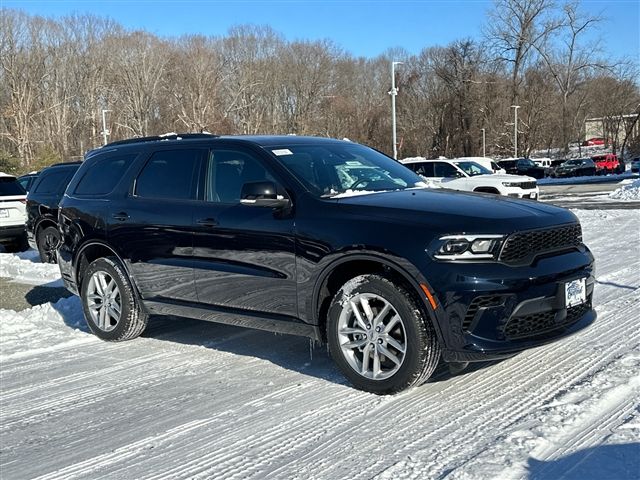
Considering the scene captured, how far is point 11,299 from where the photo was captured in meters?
8.54

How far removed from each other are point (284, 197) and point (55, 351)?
2881mm

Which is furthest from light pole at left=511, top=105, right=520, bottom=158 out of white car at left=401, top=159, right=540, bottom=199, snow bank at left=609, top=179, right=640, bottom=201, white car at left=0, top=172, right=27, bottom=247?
white car at left=0, top=172, right=27, bottom=247

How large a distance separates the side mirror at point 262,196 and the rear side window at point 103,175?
78.0 inches

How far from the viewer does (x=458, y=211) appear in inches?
176

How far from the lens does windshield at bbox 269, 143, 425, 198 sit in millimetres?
5184

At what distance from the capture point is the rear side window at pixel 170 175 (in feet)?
19.0

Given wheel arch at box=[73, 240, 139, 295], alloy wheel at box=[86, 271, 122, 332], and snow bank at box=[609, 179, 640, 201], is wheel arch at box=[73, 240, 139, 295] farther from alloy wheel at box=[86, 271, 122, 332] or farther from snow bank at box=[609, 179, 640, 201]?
snow bank at box=[609, 179, 640, 201]

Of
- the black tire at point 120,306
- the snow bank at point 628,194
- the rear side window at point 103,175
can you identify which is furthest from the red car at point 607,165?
the black tire at point 120,306

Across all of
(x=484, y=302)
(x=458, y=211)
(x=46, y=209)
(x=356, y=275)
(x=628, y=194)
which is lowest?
(x=628, y=194)

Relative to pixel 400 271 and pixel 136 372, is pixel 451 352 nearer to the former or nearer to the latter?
pixel 400 271

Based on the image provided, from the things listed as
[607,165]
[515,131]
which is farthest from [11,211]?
[515,131]

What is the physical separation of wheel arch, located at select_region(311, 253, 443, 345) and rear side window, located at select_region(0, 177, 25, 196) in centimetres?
1121

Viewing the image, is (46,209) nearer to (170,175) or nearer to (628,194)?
(170,175)

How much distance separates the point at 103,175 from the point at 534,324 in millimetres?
4432
